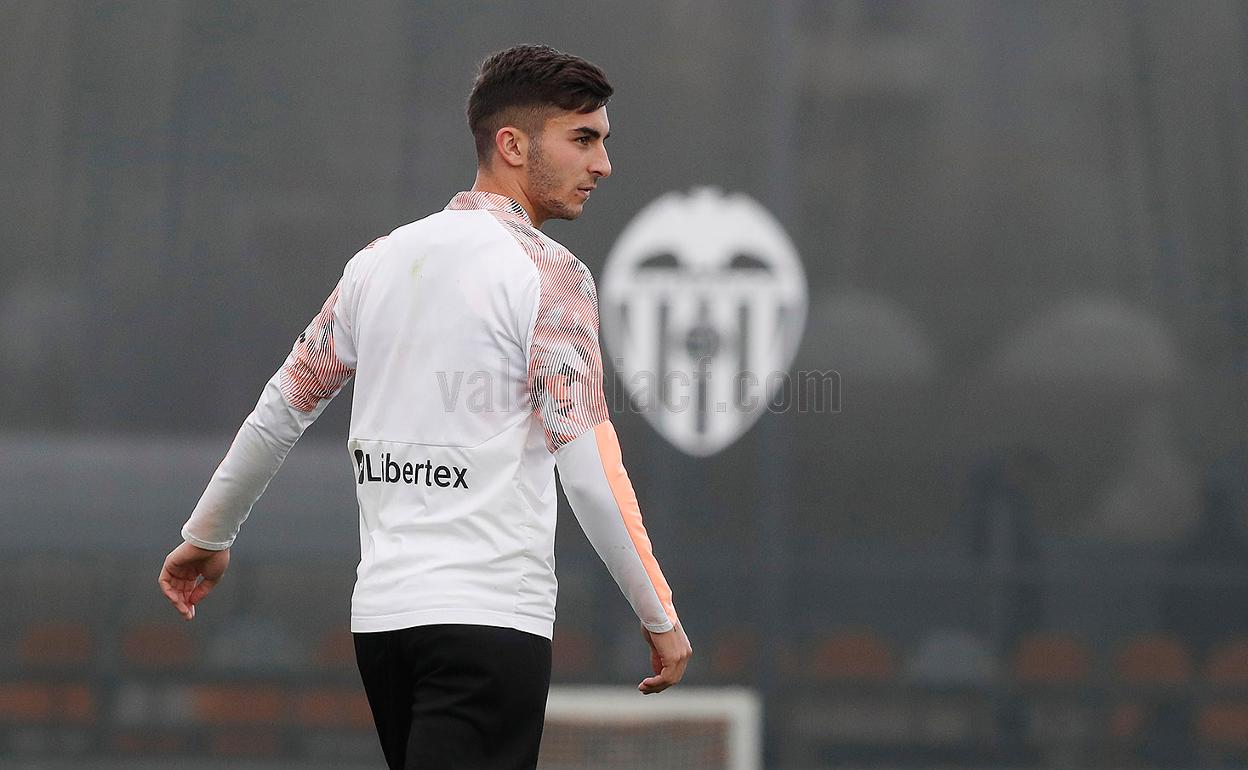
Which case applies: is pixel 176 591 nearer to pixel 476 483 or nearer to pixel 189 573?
pixel 189 573

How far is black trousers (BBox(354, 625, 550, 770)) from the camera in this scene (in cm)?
174

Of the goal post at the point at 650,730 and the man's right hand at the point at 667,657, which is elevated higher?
the man's right hand at the point at 667,657

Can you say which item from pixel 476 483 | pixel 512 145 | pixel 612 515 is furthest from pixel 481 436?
pixel 512 145

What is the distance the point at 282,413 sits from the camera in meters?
2.02

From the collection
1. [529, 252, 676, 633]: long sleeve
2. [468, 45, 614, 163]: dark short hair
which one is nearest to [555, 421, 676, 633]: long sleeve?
[529, 252, 676, 633]: long sleeve

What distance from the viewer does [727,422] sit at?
317 centimetres

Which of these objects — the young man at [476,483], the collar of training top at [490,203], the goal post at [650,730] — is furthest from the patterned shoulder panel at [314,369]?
the goal post at [650,730]

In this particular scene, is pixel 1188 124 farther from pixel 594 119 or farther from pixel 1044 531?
pixel 594 119

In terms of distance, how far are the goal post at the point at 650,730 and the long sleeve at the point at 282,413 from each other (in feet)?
4.21

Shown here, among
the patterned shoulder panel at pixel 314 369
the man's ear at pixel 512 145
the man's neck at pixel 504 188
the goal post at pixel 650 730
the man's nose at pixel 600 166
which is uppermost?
the man's ear at pixel 512 145

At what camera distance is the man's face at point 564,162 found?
1.95 m

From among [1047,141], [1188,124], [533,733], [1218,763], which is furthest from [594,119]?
[1218,763]

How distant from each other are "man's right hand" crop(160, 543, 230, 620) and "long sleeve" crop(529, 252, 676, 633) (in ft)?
2.04

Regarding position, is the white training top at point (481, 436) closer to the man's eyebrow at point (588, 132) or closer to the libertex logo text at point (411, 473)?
the libertex logo text at point (411, 473)
